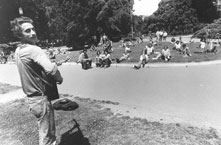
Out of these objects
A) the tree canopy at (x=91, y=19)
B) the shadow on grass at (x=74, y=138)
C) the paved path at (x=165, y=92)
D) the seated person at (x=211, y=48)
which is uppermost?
the tree canopy at (x=91, y=19)

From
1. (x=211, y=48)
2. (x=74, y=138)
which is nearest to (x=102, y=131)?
(x=74, y=138)

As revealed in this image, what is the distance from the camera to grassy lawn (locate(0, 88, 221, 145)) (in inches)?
184

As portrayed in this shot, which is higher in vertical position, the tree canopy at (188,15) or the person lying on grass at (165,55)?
the tree canopy at (188,15)

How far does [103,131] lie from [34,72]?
2.87 meters

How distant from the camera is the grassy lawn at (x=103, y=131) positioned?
4.68 metres

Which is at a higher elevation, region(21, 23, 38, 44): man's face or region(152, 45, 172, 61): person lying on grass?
region(21, 23, 38, 44): man's face

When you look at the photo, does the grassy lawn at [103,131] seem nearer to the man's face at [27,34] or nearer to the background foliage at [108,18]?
the man's face at [27,34]

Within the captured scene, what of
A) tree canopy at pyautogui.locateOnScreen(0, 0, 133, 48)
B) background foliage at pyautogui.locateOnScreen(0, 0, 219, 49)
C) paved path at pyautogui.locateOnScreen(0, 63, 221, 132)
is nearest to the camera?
paved path at pyautogui.locateOnScreen(0, 63, 221, 132)

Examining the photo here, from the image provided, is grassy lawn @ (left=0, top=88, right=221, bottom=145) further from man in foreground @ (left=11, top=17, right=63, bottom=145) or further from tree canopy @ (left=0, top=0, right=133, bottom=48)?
tree canopy @ (left=0, top=0, right=133, bottom=48)

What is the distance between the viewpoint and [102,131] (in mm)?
5230

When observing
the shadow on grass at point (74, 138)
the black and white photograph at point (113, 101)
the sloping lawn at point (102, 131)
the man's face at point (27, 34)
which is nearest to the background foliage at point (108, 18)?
the black and white photograph at point (113, 101)

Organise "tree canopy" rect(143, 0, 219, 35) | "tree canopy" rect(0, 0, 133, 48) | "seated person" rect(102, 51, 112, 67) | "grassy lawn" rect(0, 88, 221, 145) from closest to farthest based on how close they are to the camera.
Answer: "grassy lawn" rect(0, 88, 221, 145)
"seated person" rect(102, 51, 112, 67)
"tree canopy" rect(0, 0, 133, 48)
"tree canopy" rect(143, 0, 219, 35)

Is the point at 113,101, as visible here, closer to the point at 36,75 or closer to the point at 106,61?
the point at 36,75

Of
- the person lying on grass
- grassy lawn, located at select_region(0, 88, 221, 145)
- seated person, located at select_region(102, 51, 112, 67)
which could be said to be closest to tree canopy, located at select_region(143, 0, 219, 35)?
the person lying on grass
